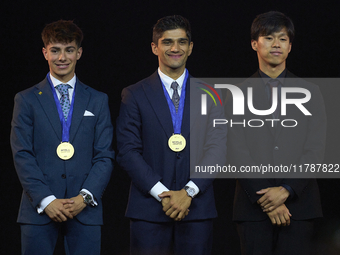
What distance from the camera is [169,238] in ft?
10.8

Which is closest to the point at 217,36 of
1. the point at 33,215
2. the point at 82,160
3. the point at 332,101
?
the point at 332,101

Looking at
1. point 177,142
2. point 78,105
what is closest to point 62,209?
point 78,105

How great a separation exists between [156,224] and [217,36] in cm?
211

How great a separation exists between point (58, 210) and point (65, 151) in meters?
0.38

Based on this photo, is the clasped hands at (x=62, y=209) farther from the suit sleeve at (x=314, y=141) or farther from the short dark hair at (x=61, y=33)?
the suit sleeve at (x=314, y=141)

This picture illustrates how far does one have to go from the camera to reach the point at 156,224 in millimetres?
3252

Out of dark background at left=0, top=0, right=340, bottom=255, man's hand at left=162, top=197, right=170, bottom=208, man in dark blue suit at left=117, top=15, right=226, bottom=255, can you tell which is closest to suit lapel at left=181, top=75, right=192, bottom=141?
man in dark blue suit at left=117, top=15, right=226, bottom=255

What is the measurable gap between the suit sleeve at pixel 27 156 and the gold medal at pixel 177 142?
82cm

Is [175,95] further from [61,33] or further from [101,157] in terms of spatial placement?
[61,33]

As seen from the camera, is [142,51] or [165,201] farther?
[142,51]

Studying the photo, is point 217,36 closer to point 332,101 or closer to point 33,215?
point 332,101

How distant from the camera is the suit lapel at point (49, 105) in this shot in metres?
3.25

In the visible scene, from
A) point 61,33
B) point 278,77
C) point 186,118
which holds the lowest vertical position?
point 186,118

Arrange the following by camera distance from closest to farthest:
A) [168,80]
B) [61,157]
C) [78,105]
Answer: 1. [61,157]
2. [78,105]
3. [168,80]
